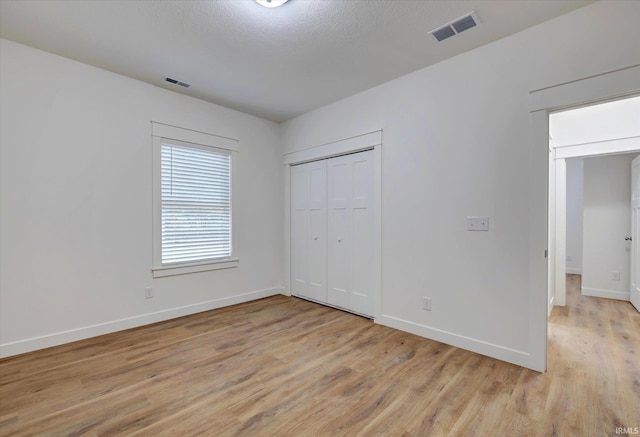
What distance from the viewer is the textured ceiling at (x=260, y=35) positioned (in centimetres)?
213

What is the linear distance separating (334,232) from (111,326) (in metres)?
2.72

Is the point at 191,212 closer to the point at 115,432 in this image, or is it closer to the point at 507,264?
the point at 115,432

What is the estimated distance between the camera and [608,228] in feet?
14.5

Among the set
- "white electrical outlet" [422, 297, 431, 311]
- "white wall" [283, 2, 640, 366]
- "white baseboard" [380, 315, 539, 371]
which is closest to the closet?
"white wall" [283, 2, 640, 366]

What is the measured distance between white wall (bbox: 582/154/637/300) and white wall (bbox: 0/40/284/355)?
569 cm

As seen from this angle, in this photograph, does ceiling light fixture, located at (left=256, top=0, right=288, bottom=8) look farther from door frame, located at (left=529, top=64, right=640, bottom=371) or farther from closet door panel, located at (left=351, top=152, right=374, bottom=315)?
door frame, located at (left=529, top=64, right=640, bottom=371)

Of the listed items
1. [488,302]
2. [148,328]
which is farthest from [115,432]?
[488,302]

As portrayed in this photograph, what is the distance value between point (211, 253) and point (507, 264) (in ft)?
11.0

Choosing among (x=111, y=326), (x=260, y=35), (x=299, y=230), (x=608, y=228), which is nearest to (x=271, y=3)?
(x=260, y=35)

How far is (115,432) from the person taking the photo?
5.46 feet

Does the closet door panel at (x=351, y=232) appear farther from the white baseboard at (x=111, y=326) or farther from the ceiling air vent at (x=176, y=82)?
the ceiling air vent at (x=176, y=82)

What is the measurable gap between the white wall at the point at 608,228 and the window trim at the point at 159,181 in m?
5.35

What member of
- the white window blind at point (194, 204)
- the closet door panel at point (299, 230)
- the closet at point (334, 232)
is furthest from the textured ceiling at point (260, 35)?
the closet door panel at point (299, 230)

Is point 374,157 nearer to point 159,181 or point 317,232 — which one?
point 317,232
